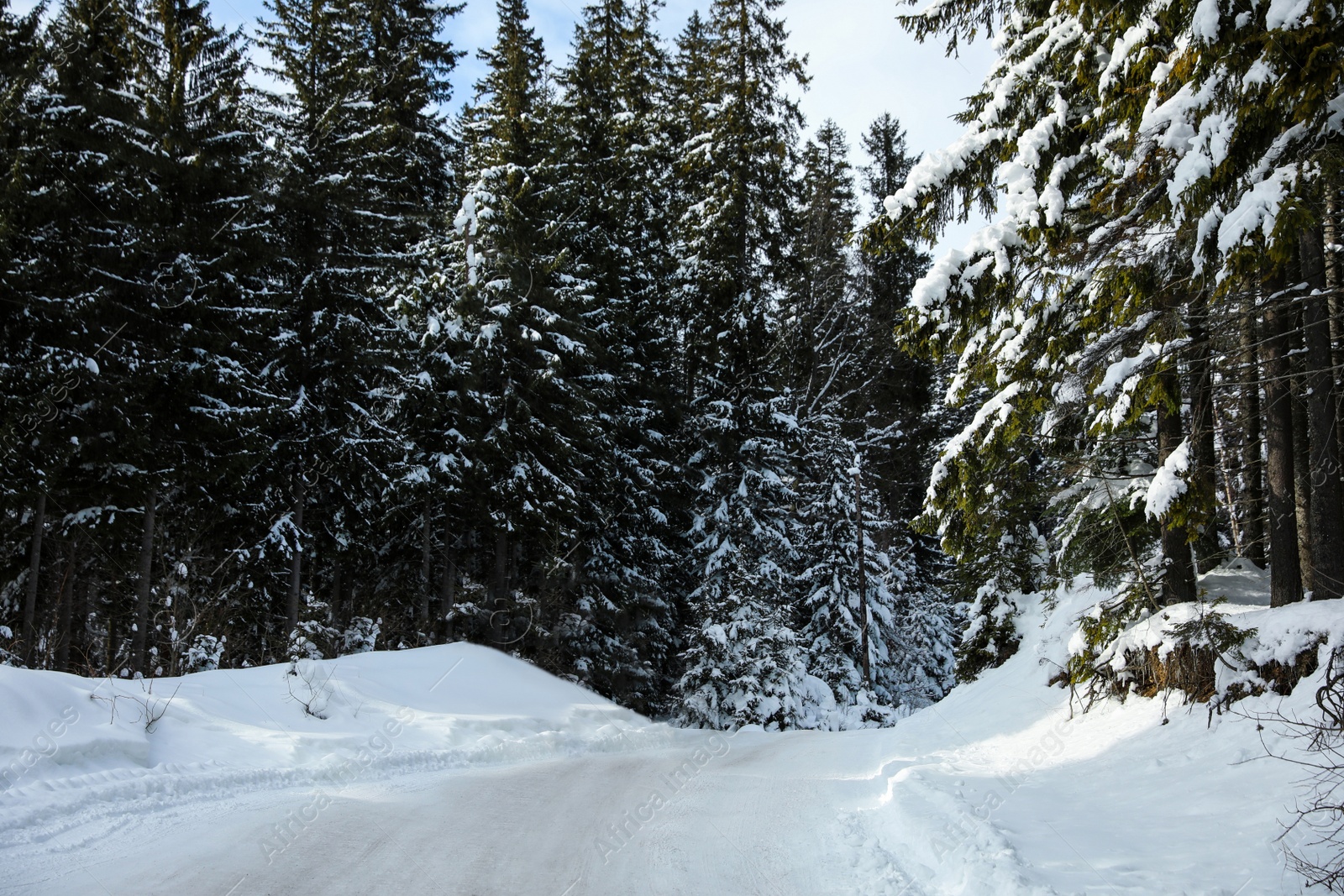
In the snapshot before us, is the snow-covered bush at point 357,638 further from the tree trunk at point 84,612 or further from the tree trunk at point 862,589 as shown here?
the tree trunk at point 862,589

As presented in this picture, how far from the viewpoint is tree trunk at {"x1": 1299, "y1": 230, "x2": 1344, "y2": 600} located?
7395mm

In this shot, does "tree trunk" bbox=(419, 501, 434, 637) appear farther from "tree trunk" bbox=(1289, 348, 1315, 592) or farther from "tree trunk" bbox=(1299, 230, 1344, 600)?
"tree trunk" bbox=(1299, 230, 1344, 600)

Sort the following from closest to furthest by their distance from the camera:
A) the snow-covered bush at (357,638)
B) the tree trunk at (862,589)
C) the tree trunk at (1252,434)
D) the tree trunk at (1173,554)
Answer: the tree trunk at (1252,434) < the tree trunk at (1173,554) < the snow-covered bush at (357,638) < the tree trunk at (862,589)

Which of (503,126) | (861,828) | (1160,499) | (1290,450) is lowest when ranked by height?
(861,828)

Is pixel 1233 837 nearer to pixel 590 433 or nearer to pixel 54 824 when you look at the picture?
pixel 54 824

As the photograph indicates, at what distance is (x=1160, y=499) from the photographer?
26.3ft

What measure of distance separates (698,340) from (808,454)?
692 cm

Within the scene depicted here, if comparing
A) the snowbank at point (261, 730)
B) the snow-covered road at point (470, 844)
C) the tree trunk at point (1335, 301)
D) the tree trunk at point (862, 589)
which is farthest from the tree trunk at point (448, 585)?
the tree trunk at point (1335, 301)

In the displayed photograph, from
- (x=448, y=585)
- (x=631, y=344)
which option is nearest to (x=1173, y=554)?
(x=448, y=585)

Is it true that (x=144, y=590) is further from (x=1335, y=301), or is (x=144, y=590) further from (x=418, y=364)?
(x=1335, y=301)

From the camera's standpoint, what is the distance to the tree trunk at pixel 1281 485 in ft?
26.9

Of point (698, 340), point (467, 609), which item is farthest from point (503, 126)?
point (467, 609)

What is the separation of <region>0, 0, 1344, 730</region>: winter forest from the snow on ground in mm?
2047

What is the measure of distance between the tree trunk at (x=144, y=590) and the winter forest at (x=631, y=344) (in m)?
0.08
